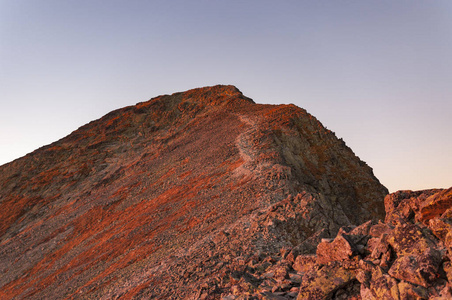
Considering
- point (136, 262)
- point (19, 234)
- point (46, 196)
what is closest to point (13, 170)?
point (46, 196)

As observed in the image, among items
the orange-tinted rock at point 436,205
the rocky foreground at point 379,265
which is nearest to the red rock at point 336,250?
the rocky foreground at point 379,265

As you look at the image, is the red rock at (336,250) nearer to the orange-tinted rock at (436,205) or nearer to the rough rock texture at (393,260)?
the rough rock texture at (393,260)

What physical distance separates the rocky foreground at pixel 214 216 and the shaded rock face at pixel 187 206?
0.10 meters

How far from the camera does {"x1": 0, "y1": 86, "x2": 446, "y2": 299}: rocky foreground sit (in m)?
9.09

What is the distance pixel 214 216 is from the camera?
2195 centimetres

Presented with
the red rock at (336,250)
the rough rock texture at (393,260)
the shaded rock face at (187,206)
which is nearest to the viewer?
the rough rock texture at (393,260)

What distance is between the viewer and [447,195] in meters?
9.55

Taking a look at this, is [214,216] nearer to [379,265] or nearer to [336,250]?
[336,250]

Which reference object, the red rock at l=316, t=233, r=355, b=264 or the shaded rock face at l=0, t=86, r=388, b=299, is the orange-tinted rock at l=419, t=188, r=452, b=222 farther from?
the red rock at l=316, t=233, r=355, b=264

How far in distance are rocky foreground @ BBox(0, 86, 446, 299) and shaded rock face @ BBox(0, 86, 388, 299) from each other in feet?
0.34

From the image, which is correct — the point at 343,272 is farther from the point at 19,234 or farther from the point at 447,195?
the point at 19,234

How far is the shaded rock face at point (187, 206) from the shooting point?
50.2 ft

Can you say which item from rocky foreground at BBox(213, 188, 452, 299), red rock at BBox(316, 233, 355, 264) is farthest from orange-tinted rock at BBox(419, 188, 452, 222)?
red rock at BBox(316, 233, 355, 264)

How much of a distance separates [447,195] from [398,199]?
304cm
